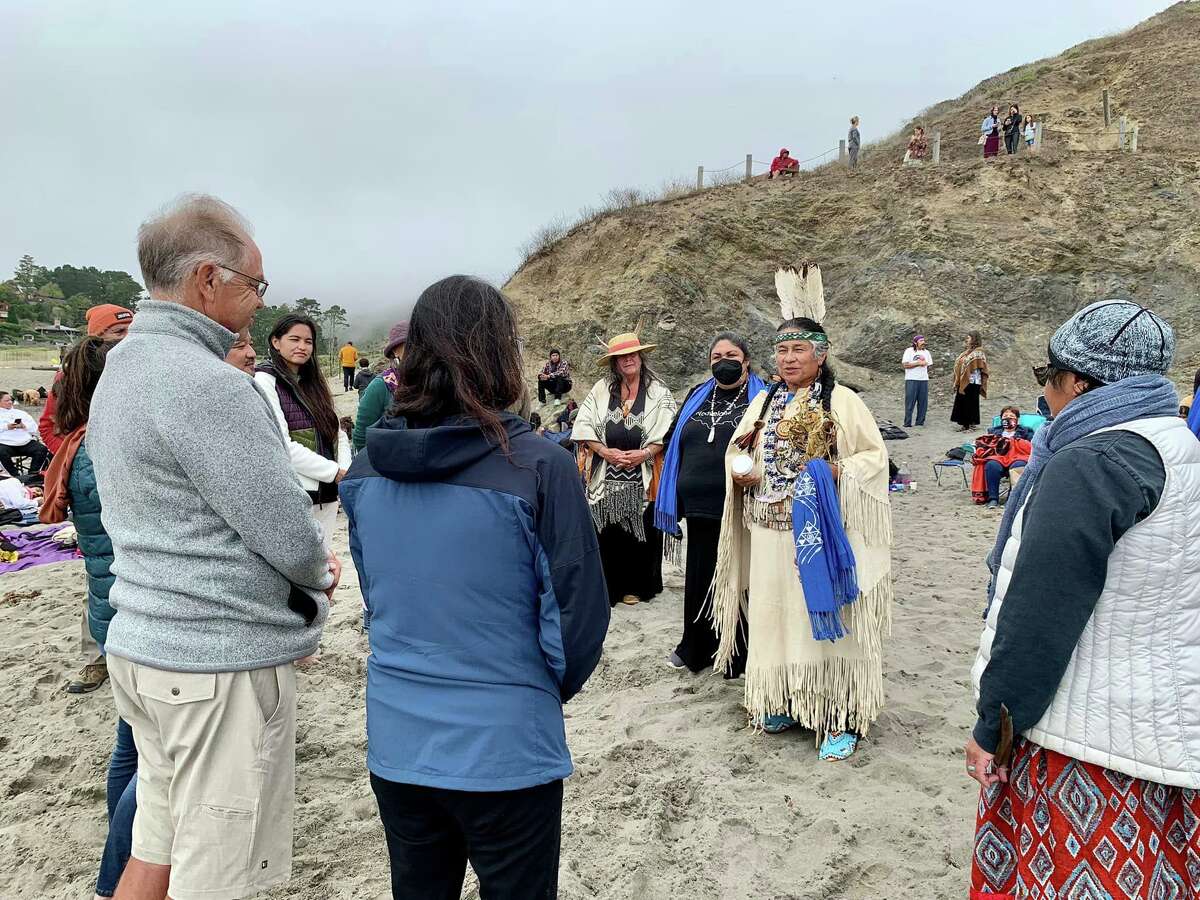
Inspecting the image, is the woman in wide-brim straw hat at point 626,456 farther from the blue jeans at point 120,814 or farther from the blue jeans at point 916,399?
the blue jeans at point 916,399

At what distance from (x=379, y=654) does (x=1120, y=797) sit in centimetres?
165

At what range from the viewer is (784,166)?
22500 millimetres

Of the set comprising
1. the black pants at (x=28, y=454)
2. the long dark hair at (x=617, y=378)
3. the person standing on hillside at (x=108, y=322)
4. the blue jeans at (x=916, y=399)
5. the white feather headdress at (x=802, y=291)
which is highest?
the white feather headdress at (x=802, y=291)

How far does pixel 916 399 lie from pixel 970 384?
1023 millimetres

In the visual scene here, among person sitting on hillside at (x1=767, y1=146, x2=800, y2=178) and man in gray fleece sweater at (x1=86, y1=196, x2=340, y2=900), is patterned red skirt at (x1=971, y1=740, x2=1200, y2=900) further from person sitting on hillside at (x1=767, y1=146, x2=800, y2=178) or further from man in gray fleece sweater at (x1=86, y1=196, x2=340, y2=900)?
person sitting on hillside at (x1=767, y1=146, x2=800, y2=178)

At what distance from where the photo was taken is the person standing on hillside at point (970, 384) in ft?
44.3

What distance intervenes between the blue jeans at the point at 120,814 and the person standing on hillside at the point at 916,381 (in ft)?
46.3

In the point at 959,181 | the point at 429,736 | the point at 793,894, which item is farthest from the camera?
the point at 959,181

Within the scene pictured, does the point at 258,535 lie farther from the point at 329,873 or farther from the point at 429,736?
the point at 329,873

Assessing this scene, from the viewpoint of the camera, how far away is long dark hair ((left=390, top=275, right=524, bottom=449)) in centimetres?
154

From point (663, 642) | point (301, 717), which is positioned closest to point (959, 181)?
point (663, 642)

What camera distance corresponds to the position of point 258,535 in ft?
5.33

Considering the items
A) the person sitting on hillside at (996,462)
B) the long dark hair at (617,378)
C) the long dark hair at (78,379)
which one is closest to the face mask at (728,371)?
the long dark hair at (617,378)

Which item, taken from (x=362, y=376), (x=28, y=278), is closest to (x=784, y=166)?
(x=362, y=376)
